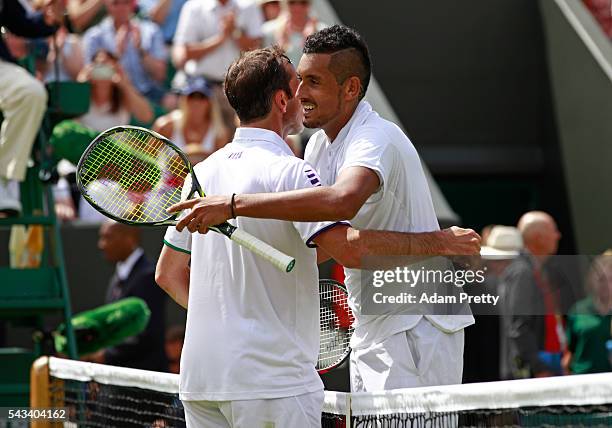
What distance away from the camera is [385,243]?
13.3ft

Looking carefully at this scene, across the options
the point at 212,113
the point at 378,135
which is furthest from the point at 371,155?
the point at 212,113

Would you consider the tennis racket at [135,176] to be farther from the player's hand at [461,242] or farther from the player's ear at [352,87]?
the player's hand at [461,242]

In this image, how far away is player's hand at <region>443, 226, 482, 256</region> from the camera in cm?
407

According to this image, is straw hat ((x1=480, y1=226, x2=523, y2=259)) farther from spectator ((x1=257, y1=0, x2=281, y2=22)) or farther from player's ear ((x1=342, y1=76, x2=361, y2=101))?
player's ear ((x1=342, y1=76, x2=361, y2=101))

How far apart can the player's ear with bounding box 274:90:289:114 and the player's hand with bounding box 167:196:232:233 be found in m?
0.43

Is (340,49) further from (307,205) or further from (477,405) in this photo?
(477,405)

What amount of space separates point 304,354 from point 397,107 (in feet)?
30.6

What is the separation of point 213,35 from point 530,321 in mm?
4036

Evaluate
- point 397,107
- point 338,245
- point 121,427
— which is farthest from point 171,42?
point 338,245

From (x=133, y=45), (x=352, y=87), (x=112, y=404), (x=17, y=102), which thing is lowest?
(x=112, y=404)

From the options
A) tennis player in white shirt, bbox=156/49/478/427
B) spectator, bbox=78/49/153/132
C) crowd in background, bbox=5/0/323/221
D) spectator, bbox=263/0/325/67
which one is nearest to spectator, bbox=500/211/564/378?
crowd in background, bbox=5/0/323/221

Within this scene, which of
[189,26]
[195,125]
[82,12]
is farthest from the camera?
[82,12]

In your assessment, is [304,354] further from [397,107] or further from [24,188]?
[397,107]

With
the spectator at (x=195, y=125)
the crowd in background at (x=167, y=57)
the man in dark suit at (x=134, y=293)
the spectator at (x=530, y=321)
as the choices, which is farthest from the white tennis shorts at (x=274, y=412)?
the spectator at (x=195, y=125)
